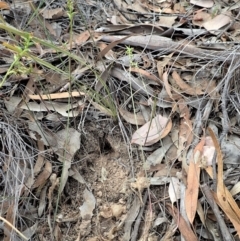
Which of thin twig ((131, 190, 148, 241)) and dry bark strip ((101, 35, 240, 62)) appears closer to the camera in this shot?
thin twig ((131, 190, 148, 241))

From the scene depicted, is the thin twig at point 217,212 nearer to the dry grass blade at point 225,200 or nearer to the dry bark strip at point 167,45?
the dry grass blade at point 225,200

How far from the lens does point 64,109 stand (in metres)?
1.64

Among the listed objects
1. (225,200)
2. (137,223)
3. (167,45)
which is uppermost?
(167,45)

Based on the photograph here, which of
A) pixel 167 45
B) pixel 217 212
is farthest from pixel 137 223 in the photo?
pixel 167 45

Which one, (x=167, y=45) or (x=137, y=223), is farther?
(x=167, y=45)

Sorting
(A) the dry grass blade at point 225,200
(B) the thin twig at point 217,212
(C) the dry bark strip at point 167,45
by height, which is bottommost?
(B) the thin twig at point 217,212

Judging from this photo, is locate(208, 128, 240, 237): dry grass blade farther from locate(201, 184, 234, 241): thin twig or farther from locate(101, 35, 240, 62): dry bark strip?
locate(101, 35, 240, 62): dry bark strip

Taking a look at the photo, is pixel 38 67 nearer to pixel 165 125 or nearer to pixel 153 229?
pixel 165 125

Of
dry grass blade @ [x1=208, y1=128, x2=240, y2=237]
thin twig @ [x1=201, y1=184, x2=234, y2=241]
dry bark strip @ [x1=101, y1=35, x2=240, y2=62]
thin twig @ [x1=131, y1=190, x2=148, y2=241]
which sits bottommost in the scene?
thin twig @ [x1=131, y1=190, x2=148, y2=241]

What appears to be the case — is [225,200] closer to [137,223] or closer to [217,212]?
[217,212]

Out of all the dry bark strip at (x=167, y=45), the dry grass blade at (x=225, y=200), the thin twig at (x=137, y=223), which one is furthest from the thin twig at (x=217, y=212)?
the dry bark strip at (x=167, y=45)

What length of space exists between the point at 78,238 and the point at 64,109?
43 cm

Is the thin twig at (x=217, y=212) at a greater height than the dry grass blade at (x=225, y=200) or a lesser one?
lesser

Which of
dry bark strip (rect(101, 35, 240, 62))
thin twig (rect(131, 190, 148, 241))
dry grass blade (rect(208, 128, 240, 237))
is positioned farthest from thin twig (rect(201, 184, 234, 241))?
dry bark strip (rect(101, 35, 240, 62))
